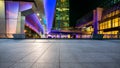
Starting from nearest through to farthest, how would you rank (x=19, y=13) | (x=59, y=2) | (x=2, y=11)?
(x=2, y=11), (x=19, y=13), (x=59, y=2)

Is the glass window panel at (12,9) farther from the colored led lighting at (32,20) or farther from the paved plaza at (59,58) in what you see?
the paved plaza at (59,58)

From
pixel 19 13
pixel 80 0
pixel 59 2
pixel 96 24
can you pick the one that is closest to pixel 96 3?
pixel 96 24

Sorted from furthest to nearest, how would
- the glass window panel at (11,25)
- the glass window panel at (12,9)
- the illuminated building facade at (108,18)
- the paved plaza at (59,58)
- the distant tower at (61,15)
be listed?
the distant tower at (61,15), the illuminated building facade at (108,18), the glass window panel at (12,9), the glass window panel at (11,25), the paved plaza at (59,58)

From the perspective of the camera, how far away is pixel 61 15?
95.9m

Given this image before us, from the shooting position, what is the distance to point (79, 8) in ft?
392

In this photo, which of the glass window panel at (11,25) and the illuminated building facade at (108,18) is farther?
the illuminated building facade at (108,18)

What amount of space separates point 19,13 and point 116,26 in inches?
1064

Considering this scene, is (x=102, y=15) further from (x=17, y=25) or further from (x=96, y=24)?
(x=17, y=25)

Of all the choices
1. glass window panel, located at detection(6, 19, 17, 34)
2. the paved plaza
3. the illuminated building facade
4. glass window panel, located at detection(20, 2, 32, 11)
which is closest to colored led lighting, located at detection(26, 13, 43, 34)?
the illuminated building facade

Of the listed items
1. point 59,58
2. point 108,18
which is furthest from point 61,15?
point 59,58

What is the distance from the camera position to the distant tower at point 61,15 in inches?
3710

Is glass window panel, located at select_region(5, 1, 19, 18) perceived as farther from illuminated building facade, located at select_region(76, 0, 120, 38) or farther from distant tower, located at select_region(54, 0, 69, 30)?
distant tower, located at select_region(54, 0, 69, 30)

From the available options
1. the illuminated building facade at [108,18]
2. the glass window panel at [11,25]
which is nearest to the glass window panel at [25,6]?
the glass window panel at [11,25]

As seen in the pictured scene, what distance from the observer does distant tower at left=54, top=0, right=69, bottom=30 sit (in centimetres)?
9422
